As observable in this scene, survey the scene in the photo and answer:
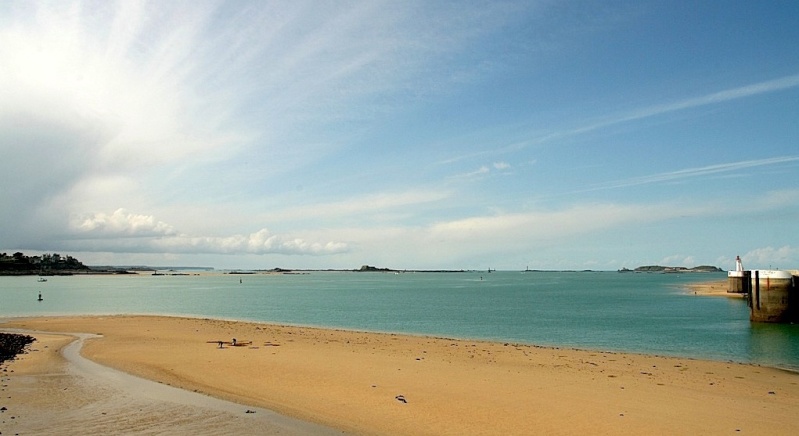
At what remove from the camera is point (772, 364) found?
88.4 ft

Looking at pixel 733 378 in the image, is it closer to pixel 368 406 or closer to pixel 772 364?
pixel 772 364

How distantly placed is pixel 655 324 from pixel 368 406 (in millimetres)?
40657

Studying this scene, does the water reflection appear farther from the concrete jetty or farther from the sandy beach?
the sandy beach

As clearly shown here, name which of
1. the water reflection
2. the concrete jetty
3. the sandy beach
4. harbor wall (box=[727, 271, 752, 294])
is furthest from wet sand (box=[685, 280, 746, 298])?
the sandy beach

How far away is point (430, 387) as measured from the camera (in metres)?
18.0

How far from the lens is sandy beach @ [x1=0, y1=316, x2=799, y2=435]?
13.3 metres

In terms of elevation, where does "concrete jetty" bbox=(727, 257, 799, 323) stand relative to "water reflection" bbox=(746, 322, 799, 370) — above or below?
above

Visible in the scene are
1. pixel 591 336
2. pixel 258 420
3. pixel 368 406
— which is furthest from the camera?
pixel 591 336

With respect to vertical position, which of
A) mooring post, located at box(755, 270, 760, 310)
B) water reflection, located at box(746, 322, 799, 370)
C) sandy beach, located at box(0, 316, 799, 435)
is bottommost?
water reflection, located at box(746, 322, 799, 370)

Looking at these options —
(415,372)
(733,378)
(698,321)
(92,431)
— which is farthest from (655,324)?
(92,431)

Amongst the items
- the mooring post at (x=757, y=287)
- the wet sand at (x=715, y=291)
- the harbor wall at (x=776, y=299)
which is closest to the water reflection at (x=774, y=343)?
the harbor wall at (x=776, y=299)

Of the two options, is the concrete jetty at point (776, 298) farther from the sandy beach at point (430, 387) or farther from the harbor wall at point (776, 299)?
the sandy beach at point (430, 387)

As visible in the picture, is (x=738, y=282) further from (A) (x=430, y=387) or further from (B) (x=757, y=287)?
(A) (x=430, y=387)

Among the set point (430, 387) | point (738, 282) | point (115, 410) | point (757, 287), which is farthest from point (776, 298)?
point (115, 410)
